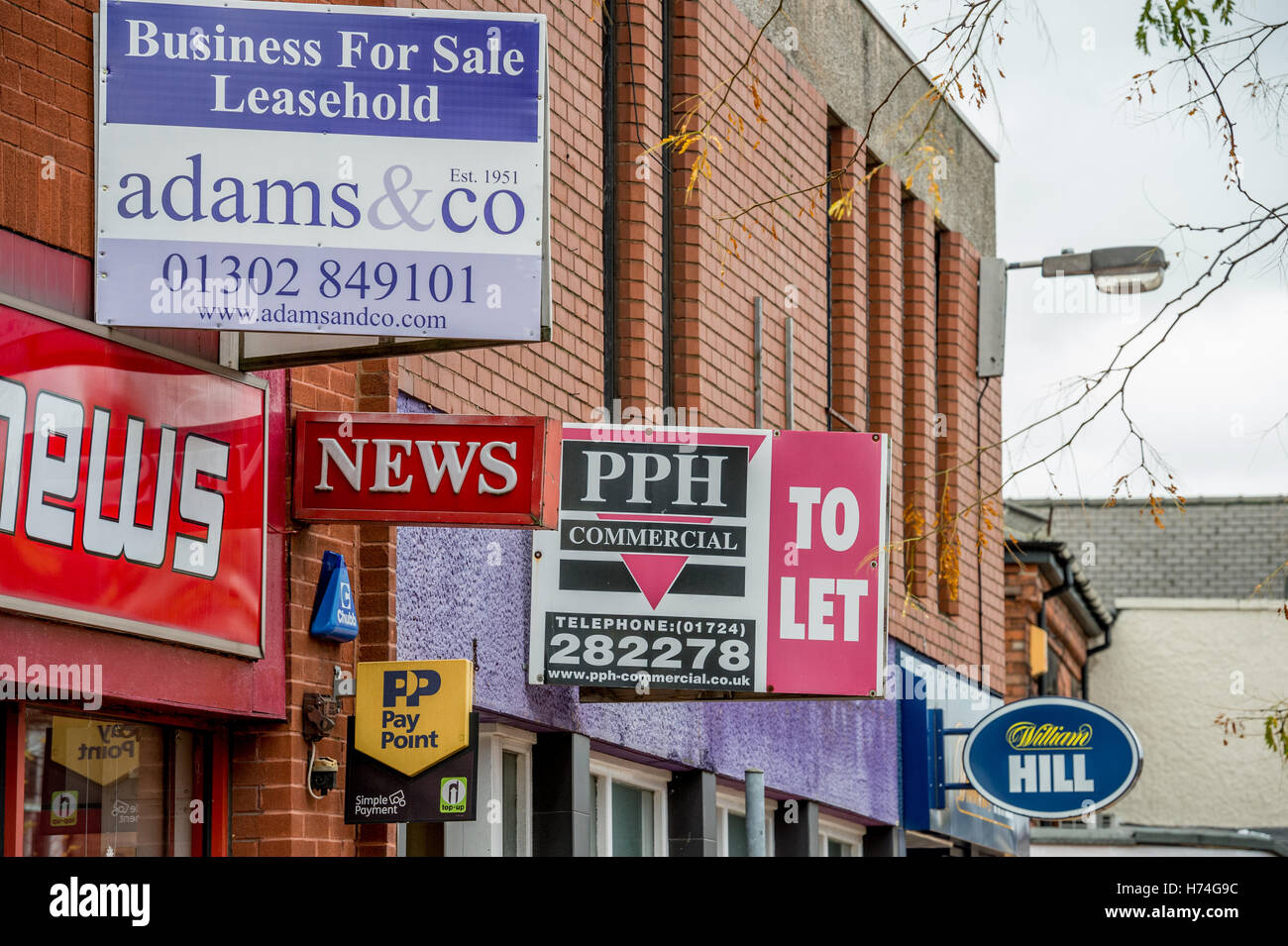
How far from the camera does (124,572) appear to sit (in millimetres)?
6746

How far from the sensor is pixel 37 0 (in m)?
6.68

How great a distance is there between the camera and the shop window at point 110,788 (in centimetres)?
670

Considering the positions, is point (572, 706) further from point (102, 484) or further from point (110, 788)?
point (102, 484)

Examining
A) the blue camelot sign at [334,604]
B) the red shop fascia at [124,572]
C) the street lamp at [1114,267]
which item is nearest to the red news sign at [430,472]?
the red shop fascia at [124,572]

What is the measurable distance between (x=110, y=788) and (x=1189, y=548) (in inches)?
1191

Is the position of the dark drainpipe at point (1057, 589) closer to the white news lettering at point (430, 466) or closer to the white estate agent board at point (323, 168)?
the white news lettering at point (430, 466)

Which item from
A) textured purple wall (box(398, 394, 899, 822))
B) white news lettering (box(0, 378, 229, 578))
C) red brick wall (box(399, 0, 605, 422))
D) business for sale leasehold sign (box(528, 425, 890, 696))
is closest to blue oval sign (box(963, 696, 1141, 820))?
textured purple wall (box(398, 394, 899, 822))

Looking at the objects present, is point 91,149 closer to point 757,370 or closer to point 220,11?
point 220,11

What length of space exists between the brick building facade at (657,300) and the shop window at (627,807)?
1877mm

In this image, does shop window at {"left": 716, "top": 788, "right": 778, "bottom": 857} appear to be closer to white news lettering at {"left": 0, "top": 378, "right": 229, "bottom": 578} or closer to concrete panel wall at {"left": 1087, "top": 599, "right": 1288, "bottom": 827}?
white news lettering at {"left": 0, "top": 378, "right": 229, "bottom": 578}

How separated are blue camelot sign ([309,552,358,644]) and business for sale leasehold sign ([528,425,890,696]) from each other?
1781 mm

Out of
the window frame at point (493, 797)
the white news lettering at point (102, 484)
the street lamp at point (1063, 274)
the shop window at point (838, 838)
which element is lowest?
the shop window at point (838, 838)

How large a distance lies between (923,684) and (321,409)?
846 cm
